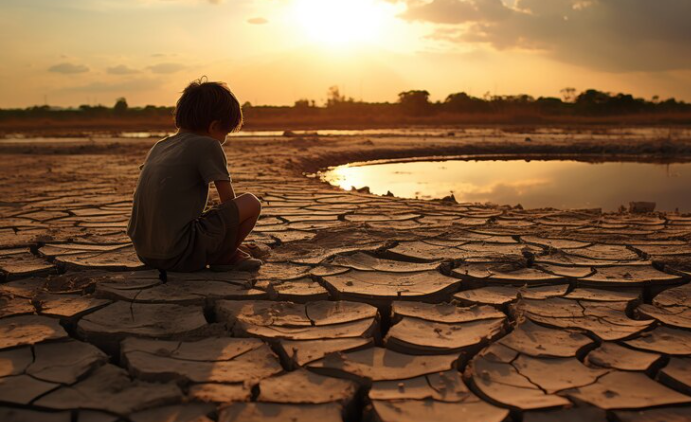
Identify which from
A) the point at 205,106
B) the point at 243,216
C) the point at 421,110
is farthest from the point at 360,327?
the point at 421,110

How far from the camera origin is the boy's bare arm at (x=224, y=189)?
266cm

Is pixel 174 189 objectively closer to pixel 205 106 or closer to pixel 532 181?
pixel 205 106

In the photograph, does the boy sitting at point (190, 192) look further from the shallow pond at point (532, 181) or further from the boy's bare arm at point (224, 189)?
the shallow pond at point (532, 181)

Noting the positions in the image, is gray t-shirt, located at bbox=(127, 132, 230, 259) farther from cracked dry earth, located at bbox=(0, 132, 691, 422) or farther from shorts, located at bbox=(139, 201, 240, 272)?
cracked dry earth, located at bbox=(0, 132, 691, 422)

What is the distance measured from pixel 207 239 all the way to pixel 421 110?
33011 millimetres

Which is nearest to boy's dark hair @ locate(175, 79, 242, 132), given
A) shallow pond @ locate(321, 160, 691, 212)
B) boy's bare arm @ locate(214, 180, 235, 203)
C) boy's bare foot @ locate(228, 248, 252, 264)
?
boy's bare arm @ locate(214, 180, 235, 203)

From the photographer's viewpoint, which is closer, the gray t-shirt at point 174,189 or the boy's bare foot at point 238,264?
the gray t-shirt at point 174,189

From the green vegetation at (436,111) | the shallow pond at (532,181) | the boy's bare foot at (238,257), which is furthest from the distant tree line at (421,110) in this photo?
the boy's bare foot at (238,257)

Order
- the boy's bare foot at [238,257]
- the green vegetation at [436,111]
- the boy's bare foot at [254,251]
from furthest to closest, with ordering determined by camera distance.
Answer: the green vegetation at [436,111], the boy's bare foot at [254,251], the boy's bare foot at [238,257]

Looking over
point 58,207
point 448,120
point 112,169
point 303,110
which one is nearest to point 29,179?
point 112,169

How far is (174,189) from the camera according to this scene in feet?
8.56

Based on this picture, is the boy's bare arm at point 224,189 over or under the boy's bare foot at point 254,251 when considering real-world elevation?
over

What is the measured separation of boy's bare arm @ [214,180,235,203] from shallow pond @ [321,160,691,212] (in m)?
3.70

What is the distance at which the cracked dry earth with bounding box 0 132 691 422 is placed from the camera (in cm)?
168
